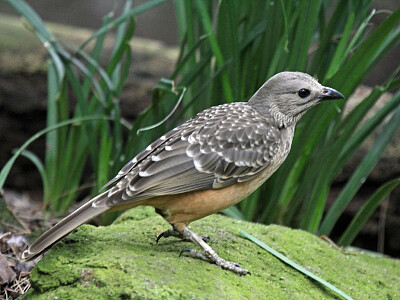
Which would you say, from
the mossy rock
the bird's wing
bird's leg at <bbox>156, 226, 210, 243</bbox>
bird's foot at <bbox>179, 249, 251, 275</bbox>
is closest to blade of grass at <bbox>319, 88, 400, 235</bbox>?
the mossy rock

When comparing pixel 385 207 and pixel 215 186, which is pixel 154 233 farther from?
pixel 385 207

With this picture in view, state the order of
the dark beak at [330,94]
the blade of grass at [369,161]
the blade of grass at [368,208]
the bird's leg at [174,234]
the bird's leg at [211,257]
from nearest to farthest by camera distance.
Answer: the bird's leg at [211,257] < the bird's leg at [174,234] < the dark beak at [330,94] < the blade of grass at [368,208] < the blade of grass at [369,161]

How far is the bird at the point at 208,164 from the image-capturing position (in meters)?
2.71

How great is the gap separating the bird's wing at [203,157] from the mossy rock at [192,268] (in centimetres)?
31

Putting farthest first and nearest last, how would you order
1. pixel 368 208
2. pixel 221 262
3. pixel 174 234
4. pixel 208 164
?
pixel 368 208 → pixel 174 234 → pixel 208 164 → pixel 221 262

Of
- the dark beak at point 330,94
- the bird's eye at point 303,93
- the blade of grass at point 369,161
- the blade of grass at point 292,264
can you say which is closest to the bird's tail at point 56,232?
the blade of grass at point 292,264

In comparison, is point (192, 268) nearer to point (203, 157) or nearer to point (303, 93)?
point (203, 157)

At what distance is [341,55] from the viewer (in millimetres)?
3791

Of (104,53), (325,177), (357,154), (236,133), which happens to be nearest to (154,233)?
(236,133)

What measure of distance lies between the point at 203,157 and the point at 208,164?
0.05m

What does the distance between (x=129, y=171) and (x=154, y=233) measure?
1.62 feet

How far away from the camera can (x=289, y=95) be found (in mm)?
3188

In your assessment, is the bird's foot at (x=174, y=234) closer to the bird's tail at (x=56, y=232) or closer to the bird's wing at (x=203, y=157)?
the bird's wing at (x=203, y=157)

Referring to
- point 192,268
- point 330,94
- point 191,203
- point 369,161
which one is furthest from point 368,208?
point 192,268
